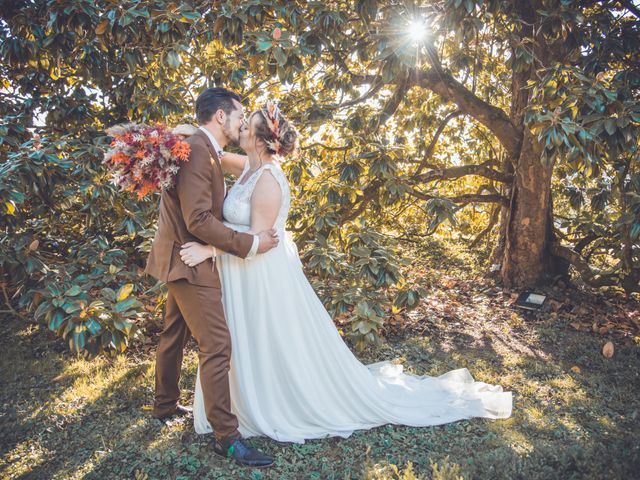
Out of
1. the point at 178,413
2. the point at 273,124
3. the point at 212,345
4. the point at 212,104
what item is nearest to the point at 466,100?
the point at 273,124

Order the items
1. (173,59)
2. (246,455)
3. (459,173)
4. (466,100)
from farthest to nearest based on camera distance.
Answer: (459,173)
(466,100)
(173,59)
(246,455)

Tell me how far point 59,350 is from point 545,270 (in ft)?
18.9

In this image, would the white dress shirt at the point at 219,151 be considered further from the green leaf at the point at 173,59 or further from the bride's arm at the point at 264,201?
the green leaf at the point at 173,59

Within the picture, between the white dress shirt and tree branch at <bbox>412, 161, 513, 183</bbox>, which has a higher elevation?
tree branch at <bbox>412, 161, 513, 183</bbox>

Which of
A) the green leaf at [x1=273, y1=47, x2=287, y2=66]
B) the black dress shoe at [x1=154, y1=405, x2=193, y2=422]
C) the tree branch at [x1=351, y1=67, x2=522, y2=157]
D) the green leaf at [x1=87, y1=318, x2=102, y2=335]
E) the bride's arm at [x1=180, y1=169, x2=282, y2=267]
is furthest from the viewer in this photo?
the tree branch at [x1=351, y1=67, x2=522, y2=157]

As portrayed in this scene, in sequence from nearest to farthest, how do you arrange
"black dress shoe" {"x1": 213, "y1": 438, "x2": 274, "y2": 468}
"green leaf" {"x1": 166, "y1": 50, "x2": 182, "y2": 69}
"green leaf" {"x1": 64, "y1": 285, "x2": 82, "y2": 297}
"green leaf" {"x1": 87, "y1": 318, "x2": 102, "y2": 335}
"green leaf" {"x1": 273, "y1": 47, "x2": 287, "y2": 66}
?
"black dress shoe" {"x1": 213, "y1": 438, "x2": 274, "y2": 468}, "green leaf" {"x1": 87, "y1": 318, "x2": 102, "y2": 335}, "green leaf" {"x1": 64, "y1": 285, "x2": 82, "y2": 297}, "green leaf" {"x1": 273, "y1": 47, "x2": 287, "y2": 66}, "green leaf" {"x1": 166, "y1": 50, "x2": 182, "y2": 69}

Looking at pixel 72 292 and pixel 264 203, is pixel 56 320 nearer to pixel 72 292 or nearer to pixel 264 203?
pixel 72 292

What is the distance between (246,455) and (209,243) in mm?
1244

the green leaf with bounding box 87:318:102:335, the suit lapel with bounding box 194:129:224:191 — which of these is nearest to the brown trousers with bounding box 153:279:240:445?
the green leaf with bounding box 87:318:102:335

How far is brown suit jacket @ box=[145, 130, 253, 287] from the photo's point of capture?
268cm

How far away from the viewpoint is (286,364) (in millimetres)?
3158

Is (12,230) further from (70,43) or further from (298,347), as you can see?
(298,347)

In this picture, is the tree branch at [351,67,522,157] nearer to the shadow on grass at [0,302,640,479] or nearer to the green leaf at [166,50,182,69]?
the green leaf at [166,50,182,69]

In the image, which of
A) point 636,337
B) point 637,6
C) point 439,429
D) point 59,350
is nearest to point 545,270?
point 636,337
